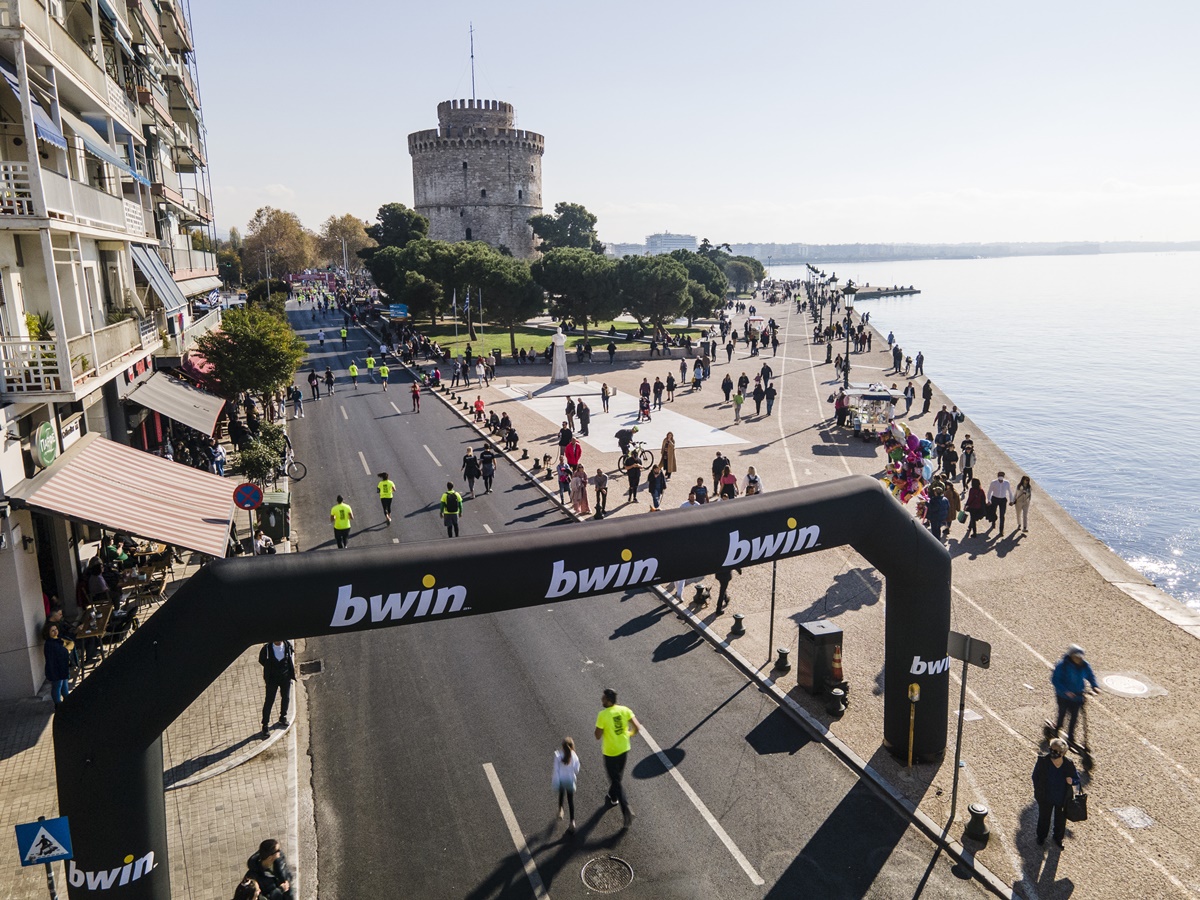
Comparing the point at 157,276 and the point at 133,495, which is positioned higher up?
the point at 157,276

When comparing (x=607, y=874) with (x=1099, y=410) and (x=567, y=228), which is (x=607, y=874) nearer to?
(x=1099, y=410)

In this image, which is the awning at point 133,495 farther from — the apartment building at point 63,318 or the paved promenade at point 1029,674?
the paved promenade at point 1029,674

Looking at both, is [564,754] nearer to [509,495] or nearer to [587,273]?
[509,495]

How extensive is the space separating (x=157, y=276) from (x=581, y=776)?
68.4 ft

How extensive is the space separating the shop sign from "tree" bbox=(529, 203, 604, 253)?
311ft

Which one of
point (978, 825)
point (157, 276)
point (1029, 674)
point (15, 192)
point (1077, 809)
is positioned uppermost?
point (15, 192)

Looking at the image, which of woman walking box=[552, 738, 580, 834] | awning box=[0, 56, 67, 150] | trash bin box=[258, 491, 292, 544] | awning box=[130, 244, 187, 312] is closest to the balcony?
awning box=[0, 56, 67, 150]

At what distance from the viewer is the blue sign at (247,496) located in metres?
16.1

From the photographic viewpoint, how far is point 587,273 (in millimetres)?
57906

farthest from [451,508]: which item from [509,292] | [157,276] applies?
[509,292]

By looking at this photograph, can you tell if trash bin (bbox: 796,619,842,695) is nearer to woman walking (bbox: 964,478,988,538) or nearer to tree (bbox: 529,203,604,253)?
woman walking (bbox: 964,478,988,538)

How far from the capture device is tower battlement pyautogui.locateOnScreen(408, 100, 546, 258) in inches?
3607

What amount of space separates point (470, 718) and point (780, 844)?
189 inches

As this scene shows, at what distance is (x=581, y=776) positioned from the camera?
34.5 feet
